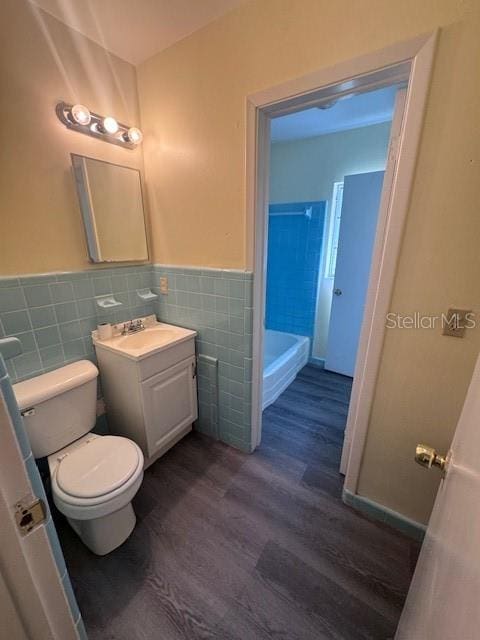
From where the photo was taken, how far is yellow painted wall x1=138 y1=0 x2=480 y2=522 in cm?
91

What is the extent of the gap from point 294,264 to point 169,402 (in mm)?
2100

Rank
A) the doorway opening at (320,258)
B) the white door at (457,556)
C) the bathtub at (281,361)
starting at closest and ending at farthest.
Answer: the white door at (457,556) → the doorway opening at (320,258) → the bathtub at (281,361)

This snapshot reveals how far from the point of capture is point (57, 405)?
4.22 ft

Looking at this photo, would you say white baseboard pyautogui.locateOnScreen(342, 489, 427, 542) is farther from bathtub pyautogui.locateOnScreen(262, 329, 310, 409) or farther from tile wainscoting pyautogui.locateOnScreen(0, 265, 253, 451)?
bathtub pyautogui.locateOnScreen(262, 329, 310, 409)

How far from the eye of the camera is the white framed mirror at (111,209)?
1493 millimetres

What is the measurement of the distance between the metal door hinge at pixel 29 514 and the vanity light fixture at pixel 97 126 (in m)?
1.71

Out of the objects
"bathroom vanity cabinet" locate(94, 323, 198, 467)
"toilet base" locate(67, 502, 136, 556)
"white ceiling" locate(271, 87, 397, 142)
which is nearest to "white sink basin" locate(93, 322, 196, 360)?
"bathroom vanity cabinet" locate(94, 323, 198, 467)

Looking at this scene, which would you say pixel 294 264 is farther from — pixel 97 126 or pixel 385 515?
pixel 385 515

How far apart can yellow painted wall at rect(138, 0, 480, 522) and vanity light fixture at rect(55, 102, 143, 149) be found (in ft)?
0.41

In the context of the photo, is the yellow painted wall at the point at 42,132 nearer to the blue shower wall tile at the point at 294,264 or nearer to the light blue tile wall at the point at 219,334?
the light blue tile wall at the point at 219,334

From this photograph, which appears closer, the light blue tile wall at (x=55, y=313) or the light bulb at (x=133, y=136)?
the light blue tile wall at (x=55, y=313)

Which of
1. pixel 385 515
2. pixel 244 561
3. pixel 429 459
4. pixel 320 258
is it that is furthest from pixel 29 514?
pixel 320 258

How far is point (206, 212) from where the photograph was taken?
1575mm

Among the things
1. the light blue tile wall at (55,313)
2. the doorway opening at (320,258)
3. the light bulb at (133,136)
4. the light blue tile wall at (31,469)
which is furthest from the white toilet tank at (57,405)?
the light bulb at (133,136)
